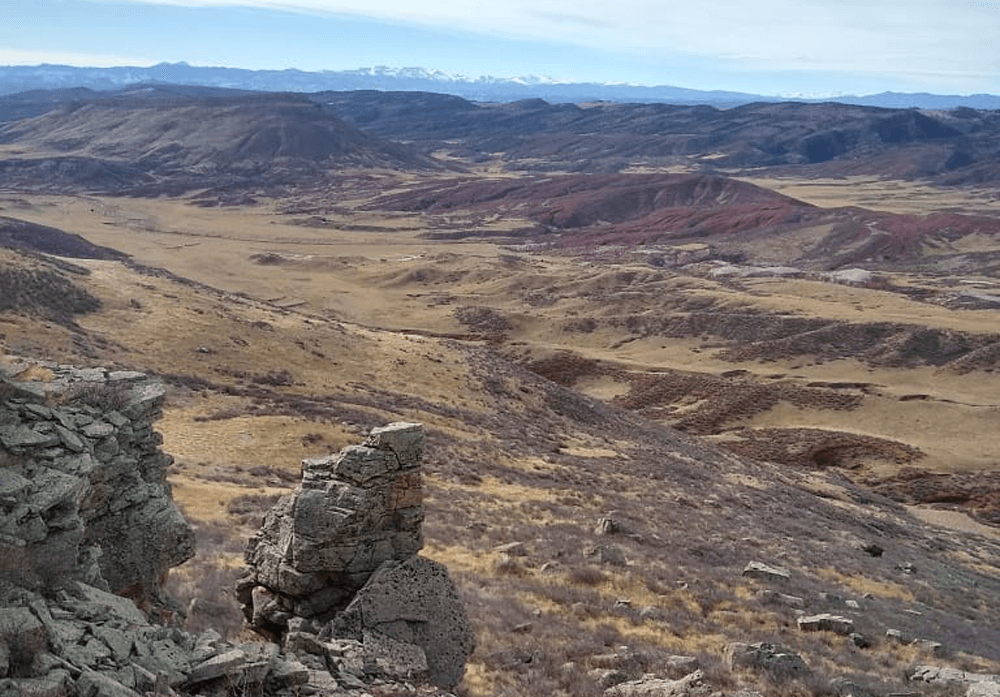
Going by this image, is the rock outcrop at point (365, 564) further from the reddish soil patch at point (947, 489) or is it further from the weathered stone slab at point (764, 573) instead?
the reddish soil patch at point (947, 489)

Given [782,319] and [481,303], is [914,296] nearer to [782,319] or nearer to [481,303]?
[782,319]

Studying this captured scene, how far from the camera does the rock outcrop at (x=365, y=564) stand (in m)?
12.4

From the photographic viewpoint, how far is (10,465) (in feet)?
A: 29.3

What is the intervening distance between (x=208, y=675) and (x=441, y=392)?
37692mm

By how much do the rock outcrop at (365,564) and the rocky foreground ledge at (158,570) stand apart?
0.9 inches

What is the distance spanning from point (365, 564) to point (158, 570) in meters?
2.85

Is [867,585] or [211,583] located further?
[867,585]

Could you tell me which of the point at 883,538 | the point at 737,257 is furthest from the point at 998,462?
the point at 737,257

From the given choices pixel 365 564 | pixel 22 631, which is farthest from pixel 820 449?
pixel 22 631

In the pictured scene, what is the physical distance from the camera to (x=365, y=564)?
42.2 feet

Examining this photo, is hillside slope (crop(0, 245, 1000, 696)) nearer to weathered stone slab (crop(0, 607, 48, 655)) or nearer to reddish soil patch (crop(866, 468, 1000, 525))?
reddish soil patch (crop(866, 468, 1000, 525))

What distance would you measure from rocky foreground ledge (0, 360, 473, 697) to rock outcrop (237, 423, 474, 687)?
0.02 m

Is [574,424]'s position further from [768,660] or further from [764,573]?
[768,660]

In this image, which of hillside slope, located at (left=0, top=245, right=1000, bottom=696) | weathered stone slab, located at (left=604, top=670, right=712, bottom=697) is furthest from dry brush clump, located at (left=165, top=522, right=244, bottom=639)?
weathered stone slab, located at (left=604, top=670, right=712, bottom=697)
